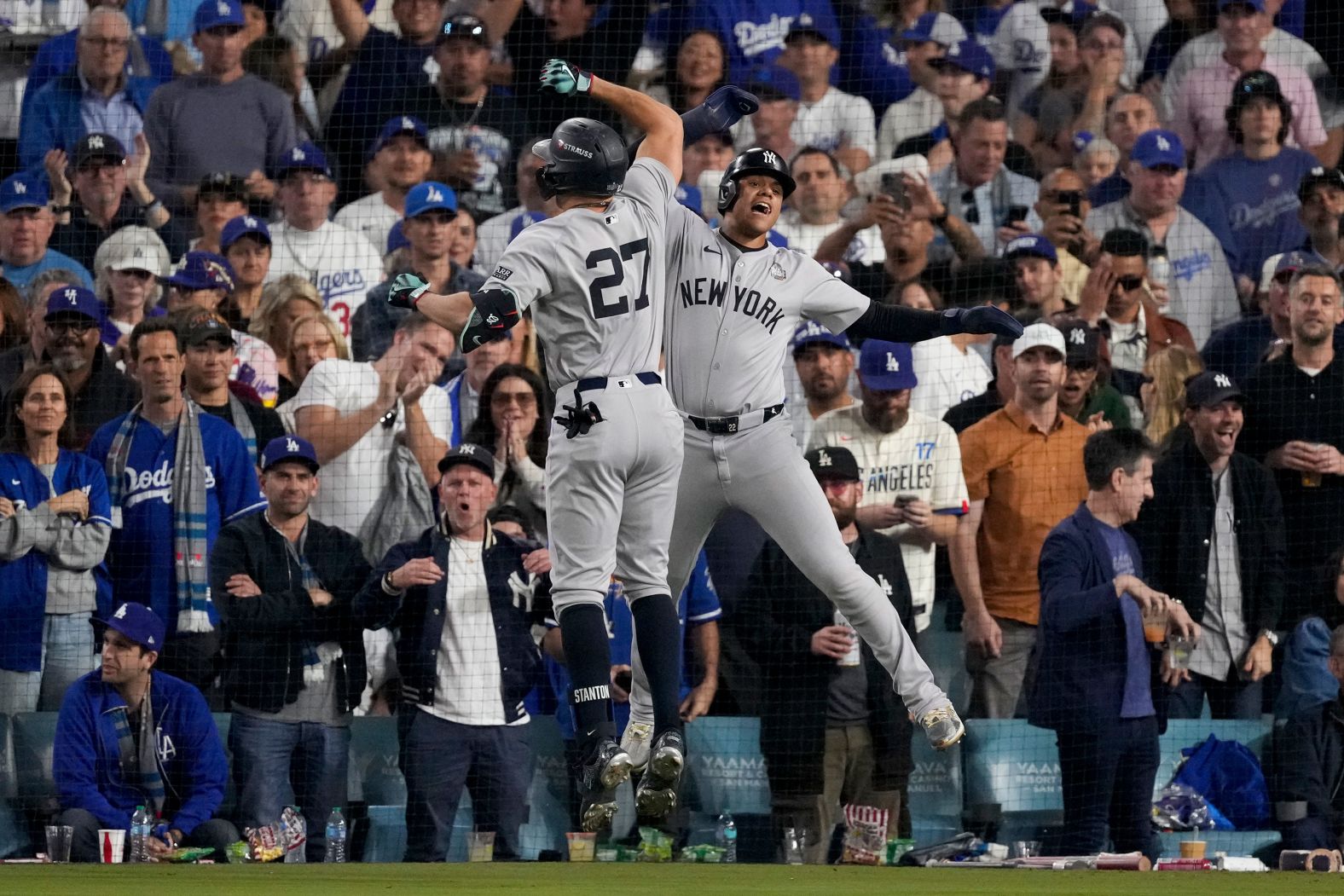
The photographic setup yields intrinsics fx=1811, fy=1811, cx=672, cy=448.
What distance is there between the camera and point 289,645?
9.00 metres

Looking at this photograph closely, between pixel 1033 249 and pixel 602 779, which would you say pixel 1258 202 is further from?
pixel 602 779

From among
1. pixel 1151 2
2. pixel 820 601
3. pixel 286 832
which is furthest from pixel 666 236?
pixel 1151 2

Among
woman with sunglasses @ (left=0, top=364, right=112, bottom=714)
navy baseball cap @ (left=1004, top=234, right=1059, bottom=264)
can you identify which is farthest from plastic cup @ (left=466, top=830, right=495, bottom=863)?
navy baseball cap @ (left=1004, top=234, right=1059, bottom=264)

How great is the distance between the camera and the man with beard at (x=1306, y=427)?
955 cm

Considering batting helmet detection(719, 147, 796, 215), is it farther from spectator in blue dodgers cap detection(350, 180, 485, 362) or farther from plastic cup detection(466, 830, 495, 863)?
spectator in blue dodgers cap detection(350, 180, 485, 362)

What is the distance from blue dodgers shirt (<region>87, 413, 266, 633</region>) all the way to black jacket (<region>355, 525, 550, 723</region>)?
3.35 feet

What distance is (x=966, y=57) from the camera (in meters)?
12.1

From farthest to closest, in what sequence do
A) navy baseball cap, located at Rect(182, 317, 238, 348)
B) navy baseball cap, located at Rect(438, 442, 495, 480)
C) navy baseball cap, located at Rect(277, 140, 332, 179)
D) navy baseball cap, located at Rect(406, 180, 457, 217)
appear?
navy baseball cap, located at Rect(277, 140, 332, 179) → navy baseball cap, located at Rect(406, 180, 457, 217) → navy baseball cap, located at Rect(182, 317, 238, 348) → navy baseball cap, located at Rect(438, 442, 495, 480)

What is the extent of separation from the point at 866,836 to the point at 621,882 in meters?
2.37

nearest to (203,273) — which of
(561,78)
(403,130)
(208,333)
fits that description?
(208,333)

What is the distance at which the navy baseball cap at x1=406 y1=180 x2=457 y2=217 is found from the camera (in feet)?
35.0

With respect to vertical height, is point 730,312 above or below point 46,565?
above

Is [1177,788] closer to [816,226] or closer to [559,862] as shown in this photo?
[559,862]

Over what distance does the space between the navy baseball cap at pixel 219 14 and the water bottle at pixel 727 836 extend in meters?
6.15
